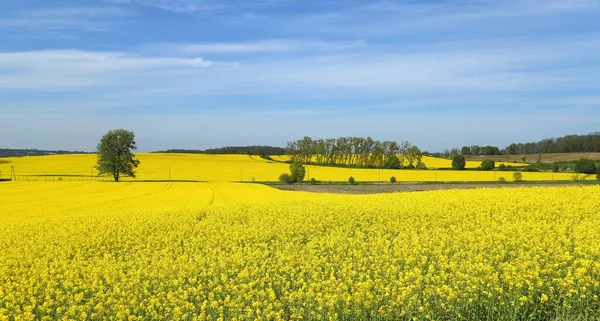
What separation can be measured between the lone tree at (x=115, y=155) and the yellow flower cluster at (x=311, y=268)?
47651 millimetres

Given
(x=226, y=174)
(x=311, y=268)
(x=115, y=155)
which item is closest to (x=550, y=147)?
(x=226, y=174)

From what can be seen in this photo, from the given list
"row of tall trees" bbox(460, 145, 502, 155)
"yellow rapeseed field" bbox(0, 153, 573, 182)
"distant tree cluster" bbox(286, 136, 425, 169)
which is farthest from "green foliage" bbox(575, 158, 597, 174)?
"row of tall trees" bbox(460, 145, 502, 155)

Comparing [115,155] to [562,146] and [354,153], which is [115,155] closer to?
[354,153]

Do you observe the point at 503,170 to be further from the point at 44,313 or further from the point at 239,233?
the point at 44,313

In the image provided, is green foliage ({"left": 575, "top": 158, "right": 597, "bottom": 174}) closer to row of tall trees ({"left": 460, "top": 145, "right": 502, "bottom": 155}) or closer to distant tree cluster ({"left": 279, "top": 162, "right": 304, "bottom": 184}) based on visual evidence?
distant tree cluster ({"left": 279, "top": 162, "right": 304, "bottom": 184})

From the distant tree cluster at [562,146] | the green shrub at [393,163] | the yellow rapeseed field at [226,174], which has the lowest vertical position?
the yellow rapeseed field at [226,174]

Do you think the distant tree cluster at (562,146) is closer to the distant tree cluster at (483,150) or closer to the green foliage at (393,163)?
the distant tree cluster at (483,150)

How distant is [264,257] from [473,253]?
3.88 metres

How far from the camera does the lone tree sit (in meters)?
61.1

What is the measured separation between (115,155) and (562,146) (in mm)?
92938

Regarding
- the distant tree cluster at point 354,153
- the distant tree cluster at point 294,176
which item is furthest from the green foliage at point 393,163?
the distant tree cluster at point 294,176

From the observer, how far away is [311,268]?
8141mm

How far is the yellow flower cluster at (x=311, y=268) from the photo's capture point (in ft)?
21.6

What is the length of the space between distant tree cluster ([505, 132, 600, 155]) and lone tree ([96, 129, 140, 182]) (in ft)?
286
